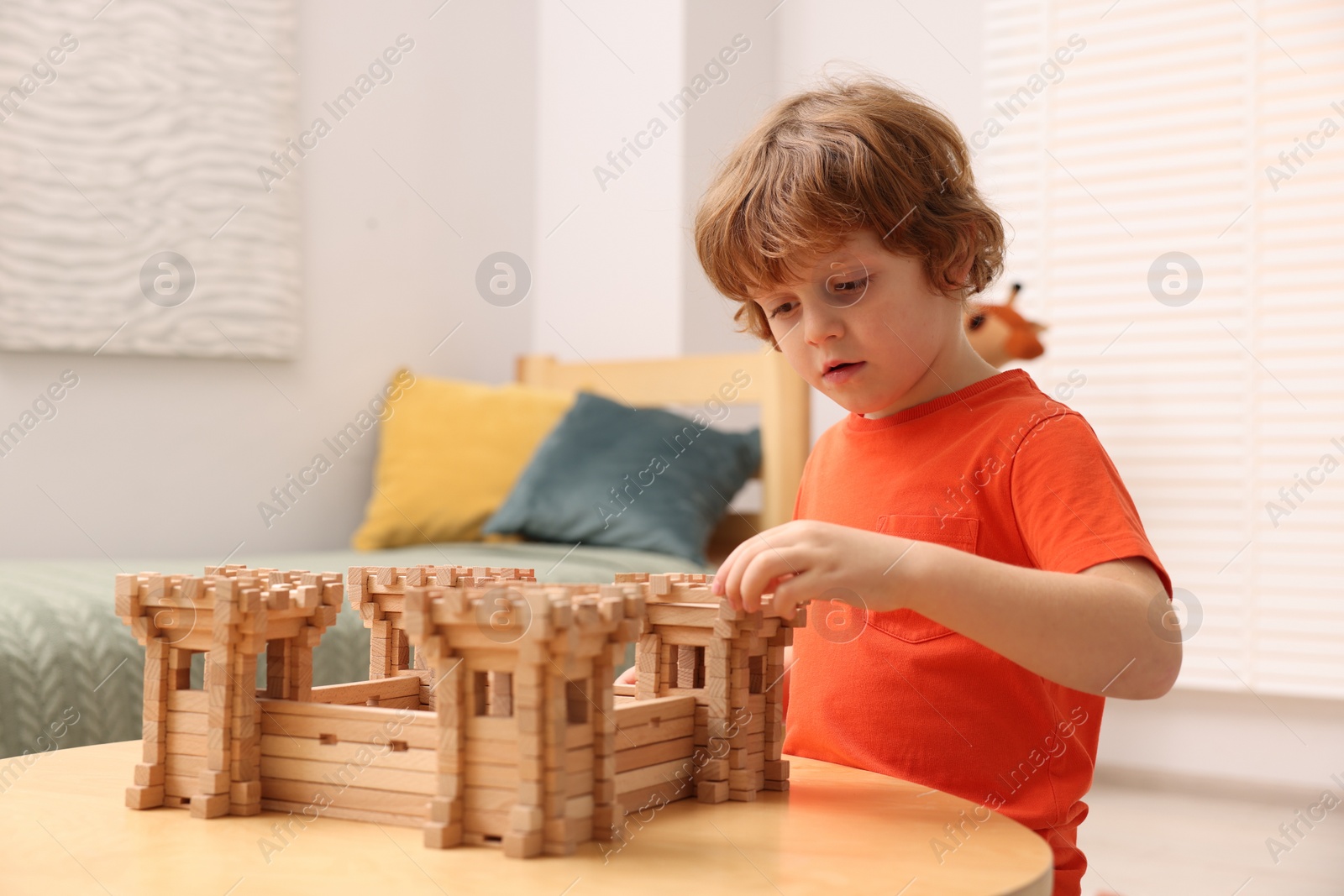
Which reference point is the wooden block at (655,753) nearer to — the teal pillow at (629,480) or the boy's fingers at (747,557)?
the boy's fingers at (747,557)

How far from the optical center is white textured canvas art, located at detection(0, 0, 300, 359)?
7.39 feet

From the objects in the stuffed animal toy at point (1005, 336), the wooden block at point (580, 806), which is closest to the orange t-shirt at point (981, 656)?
the wooden block at point (580, 806)

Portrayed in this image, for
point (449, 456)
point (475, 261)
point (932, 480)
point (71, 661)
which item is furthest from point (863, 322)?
point (475, 261)

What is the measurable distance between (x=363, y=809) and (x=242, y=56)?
232 centimetres

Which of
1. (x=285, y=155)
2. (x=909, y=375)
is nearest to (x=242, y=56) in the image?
(x=285, y=155)

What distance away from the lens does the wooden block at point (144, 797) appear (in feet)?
2.20

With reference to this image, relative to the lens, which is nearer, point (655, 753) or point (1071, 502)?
point (655, 753)

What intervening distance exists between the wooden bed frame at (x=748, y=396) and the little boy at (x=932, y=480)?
4.84 ft

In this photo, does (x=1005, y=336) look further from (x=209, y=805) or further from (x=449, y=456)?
(x=209, y=805)

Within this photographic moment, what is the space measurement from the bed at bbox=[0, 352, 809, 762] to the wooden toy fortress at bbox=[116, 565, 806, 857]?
0.17 m

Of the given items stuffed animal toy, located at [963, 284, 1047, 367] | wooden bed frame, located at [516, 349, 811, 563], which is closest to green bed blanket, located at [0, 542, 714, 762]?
wooden bed frame, located at [516, 349, 811, 563]

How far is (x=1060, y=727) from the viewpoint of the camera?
93cm

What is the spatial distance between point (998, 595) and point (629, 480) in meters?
1.78

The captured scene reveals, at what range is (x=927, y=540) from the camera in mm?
960
